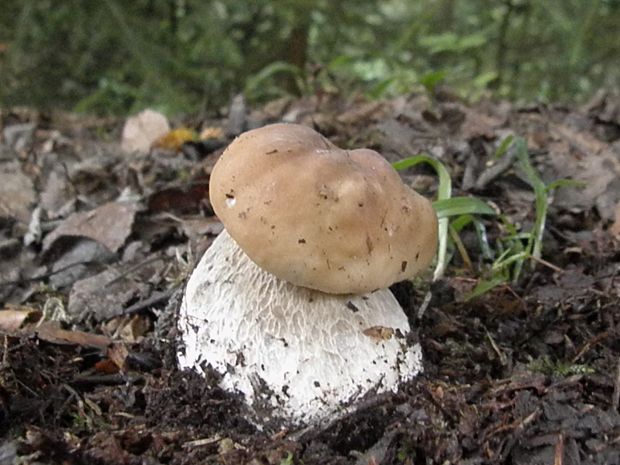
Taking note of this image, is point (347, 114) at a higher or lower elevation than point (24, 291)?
lower

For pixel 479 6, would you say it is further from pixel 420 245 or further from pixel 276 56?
pixel 420 245

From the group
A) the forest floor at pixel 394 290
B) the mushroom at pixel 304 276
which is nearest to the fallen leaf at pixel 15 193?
the forest floor at pixel 394 290

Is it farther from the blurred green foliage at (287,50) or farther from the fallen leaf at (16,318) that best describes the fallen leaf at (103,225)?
the blurred green foliage at (287,50)

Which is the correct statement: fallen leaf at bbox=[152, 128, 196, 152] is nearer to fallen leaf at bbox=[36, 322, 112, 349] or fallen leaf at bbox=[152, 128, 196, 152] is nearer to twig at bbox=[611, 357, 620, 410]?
fallen leaf at bbox=[36, 322, 112, 349]

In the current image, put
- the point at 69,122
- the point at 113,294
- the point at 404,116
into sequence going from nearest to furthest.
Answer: the point at 113,294 < the point at 404,116 < the point at 69,122

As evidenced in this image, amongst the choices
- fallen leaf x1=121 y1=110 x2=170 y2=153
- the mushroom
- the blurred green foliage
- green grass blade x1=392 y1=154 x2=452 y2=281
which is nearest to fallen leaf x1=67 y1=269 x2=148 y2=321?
the mushroom

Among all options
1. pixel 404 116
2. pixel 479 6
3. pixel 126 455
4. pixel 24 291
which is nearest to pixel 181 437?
pixel 126 455

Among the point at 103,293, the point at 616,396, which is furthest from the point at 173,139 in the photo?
the point at 616,396

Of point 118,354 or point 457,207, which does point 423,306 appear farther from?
point 118,354
